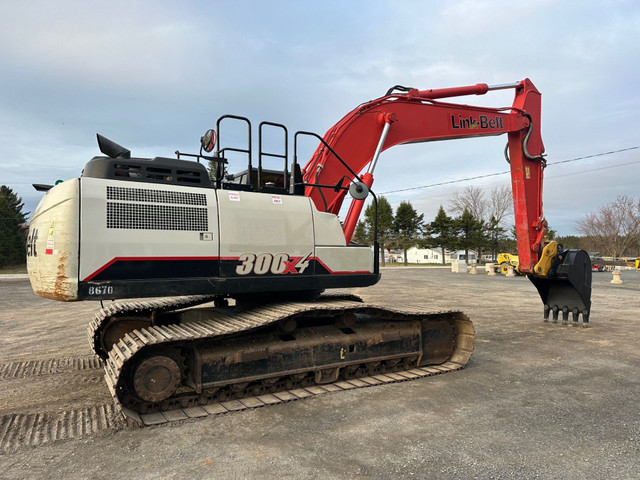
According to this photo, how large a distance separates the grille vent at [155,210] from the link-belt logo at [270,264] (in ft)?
1.90

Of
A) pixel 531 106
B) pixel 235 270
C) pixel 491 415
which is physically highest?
pixel 531 106

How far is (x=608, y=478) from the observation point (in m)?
3.22

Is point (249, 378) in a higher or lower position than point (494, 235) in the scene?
lower

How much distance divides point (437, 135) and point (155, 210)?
17.4 ft

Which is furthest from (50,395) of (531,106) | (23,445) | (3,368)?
(531,106)

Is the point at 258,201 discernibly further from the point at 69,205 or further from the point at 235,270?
the point at 69,205

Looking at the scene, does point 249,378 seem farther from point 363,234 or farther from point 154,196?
point 363,234

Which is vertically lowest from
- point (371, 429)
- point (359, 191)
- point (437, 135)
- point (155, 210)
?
point (371, 429)

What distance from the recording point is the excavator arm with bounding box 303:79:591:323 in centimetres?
646

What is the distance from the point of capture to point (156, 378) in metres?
4.43

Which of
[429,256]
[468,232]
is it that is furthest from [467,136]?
[429,256]

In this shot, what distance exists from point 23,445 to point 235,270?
7.92ft

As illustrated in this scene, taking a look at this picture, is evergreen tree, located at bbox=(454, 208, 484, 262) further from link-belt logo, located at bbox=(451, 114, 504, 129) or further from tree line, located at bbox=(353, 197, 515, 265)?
link-belt logo, located at bbox=(451, 114, 504, 129)

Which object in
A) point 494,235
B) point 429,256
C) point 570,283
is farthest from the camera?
point 429,256
